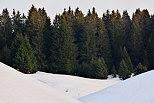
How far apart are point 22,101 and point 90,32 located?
1452 inches

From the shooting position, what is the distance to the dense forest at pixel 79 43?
34688 millimetres

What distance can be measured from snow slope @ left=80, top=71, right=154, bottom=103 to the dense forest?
58.0ft

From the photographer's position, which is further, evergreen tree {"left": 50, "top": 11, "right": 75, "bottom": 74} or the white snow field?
evergreen tree {"left": 50, "top": 11, "right": 75, "bottom": 74}

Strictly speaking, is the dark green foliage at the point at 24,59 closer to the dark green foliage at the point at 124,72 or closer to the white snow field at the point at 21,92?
the dark green foliage at the point at 124,72

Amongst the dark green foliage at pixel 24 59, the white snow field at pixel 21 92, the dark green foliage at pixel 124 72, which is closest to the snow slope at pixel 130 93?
the white snow field at pixel 21 92

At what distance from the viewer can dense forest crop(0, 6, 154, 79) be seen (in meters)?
34.7

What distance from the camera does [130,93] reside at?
521 inches

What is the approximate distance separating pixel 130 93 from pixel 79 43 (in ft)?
96.8

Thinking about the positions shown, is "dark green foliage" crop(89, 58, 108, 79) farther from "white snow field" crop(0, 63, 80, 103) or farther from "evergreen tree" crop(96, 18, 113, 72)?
"white snow field" crop(0, 63, 80, 103)

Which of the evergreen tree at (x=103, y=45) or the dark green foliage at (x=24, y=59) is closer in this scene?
the dark green foliage at (x=24, y=59)

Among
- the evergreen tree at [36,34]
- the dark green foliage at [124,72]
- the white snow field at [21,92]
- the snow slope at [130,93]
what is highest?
the evergreen tree at [36,34]

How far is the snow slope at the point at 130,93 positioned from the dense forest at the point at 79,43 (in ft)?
58.0

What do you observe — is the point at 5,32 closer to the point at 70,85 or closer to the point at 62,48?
the point at 62,48

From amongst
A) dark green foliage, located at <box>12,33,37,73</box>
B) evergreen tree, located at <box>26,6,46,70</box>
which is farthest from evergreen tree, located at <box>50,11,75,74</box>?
dark green foliage, located at <box>12,33,37,73</box>
